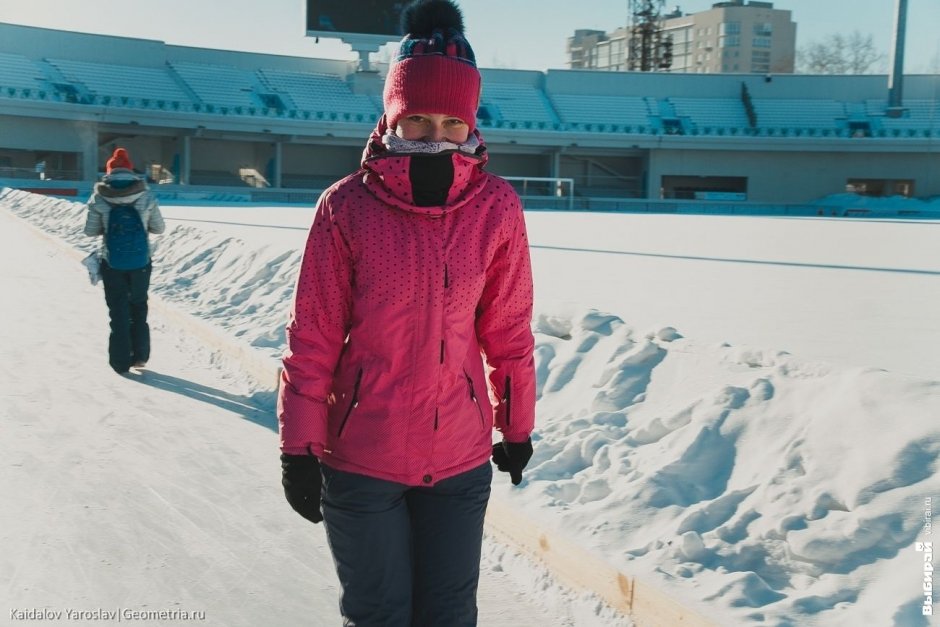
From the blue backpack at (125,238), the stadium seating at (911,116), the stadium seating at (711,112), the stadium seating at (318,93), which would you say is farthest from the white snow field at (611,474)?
the stadium seating at (911,116)

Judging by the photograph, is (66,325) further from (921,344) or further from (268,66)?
(268,66)

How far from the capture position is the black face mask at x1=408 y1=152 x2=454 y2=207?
192 centimetres

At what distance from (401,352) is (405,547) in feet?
1.39

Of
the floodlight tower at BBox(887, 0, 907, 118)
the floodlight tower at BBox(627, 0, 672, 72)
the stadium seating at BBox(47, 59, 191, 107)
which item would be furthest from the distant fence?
the floodlight tower at BBox(627, 0, 672, 72)

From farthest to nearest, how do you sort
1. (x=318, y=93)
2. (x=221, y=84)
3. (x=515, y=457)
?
(x=318, y=93)
(x=221, y=84)
(x=515, y=457)

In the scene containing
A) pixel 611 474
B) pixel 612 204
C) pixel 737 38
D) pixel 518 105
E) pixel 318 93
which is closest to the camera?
pixel 611 474

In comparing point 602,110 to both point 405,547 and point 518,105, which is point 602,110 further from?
point 405,547

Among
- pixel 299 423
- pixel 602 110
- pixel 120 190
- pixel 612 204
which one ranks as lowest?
pixel 612 204

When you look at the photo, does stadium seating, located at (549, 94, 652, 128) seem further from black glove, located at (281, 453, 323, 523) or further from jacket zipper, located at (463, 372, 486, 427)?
black glove, located at (281, 453, 323, 523)

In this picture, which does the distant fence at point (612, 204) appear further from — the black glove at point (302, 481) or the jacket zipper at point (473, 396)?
the black glove at point (302, 481)

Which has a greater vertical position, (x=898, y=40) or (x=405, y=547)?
(x=898, y=40)

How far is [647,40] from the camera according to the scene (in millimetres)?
63125

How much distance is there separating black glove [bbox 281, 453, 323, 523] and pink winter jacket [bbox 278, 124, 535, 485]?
0.03 metres

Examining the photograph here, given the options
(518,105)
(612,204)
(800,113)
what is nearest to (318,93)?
(518,105)
